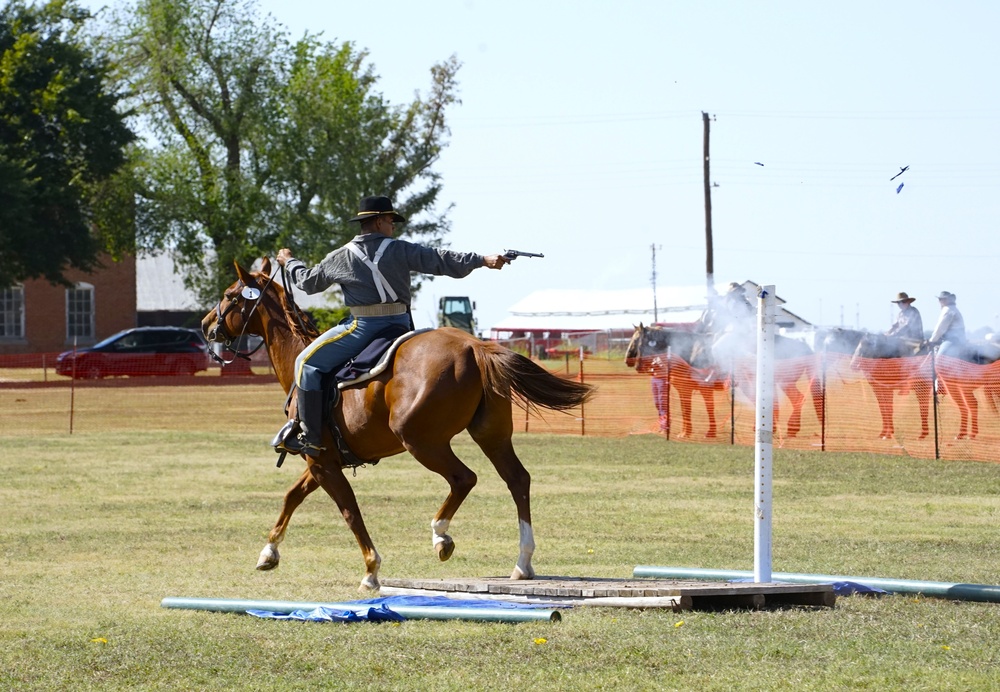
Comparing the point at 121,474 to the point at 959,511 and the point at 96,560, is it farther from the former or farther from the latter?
the point at 959,511

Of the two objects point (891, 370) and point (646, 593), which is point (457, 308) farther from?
point (646, 593)

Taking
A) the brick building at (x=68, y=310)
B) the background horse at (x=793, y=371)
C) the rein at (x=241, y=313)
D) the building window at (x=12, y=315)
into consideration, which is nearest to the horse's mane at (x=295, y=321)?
the rein at (x=241, y=313)

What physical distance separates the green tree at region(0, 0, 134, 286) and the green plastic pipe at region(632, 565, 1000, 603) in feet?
131

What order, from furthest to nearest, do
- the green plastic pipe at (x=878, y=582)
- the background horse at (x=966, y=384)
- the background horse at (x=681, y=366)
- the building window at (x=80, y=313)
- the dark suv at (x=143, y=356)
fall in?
the building window at (x=80, y=313) < the dark suv at (x=143, y=356) < the background horse at (x=681, y=366) < the background horse at (x=966, y=384) < the green plastic pipe at (x=878, y=582)

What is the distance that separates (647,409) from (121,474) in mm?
12322

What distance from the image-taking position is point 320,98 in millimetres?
53781

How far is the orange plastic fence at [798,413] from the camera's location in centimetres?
1983

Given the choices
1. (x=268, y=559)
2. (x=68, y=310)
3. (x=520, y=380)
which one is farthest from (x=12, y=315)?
(x=520, y=380)

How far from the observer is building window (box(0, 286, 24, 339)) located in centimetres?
5997

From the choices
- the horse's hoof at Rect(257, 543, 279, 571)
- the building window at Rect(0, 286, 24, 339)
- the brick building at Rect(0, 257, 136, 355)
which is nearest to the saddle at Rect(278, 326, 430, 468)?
the horse's hoof at Rect(257, 543, 279, 571)

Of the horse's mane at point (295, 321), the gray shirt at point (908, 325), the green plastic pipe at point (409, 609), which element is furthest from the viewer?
the gray shirt at point (908, 325)

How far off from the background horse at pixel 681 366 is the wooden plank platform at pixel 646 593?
14629 mm

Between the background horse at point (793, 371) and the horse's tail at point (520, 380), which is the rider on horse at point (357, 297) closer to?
the horse's tail at point (520, 380)

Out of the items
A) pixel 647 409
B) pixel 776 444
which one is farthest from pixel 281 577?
pixel 647 409
